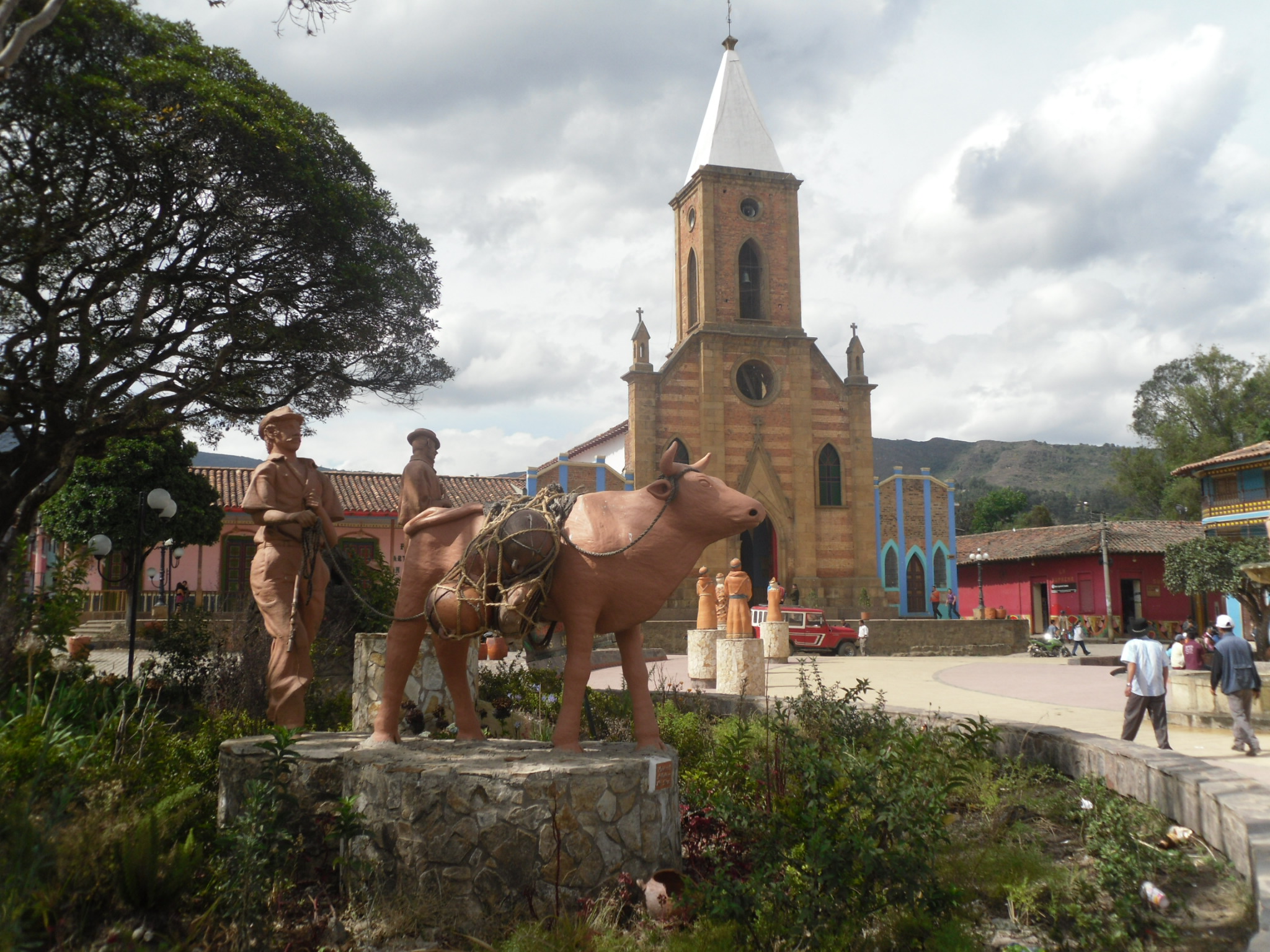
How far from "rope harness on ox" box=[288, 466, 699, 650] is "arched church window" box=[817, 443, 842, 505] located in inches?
993

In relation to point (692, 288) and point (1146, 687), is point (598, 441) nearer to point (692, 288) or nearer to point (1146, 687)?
point (692, 288)

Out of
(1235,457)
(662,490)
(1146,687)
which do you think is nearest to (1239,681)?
(1146,687)

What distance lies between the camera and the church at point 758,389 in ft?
94.5

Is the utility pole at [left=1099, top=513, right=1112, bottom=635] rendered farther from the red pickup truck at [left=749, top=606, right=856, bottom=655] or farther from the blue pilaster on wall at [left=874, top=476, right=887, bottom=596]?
the red pickup truck at [left=749, top=606, right=856, bottom=655]

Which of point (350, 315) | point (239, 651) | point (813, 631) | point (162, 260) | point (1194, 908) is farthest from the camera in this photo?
point (813, 631)

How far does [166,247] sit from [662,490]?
10.2m

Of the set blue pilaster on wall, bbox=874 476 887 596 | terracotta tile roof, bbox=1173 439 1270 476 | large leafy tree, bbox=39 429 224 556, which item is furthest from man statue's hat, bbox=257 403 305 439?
terracotta tile roof, bbox=1173 439 1270 476

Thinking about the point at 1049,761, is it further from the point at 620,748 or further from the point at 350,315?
the point at 350,315

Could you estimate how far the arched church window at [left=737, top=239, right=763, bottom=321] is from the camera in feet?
99.3

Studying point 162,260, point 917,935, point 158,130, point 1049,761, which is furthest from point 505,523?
point 162,260

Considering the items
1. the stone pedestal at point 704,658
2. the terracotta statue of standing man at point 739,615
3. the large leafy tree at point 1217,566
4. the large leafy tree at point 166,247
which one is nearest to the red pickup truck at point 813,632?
the stone pedestal at point 704,658

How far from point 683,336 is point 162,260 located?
66.9 feet

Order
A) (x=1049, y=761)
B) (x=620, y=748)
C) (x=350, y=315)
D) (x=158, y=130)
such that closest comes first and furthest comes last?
(x=620, y=748), (x=1049, y=761), (x=158, y=130), (x=350, y=315)

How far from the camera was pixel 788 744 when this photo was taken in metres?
5.52
